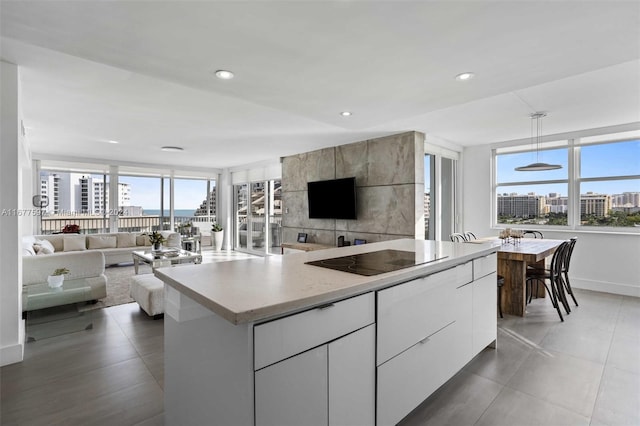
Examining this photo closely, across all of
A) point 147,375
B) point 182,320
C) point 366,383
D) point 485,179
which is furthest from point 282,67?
point 485,179

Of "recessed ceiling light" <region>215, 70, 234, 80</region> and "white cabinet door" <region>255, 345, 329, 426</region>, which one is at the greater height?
"recessed ceiling light" <region>215, 70, 234, 80</region>

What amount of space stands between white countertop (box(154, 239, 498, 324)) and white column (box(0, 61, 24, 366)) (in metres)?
1.84

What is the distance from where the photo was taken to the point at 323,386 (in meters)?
1.26

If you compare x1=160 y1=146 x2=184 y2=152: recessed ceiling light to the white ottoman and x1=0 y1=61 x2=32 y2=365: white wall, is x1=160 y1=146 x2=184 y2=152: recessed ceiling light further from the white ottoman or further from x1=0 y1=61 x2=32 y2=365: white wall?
x1=0 y1=61 x2=32 y2=365: white wall

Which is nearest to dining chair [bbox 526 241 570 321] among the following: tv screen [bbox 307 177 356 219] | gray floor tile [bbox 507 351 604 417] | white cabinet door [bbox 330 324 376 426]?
gray floor tile [bbox 507 351 604 417]

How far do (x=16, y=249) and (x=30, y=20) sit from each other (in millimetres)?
1773

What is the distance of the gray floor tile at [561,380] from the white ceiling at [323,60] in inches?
90.8

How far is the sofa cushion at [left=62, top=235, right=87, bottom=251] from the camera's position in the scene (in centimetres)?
619

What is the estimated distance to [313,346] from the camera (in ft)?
4.02

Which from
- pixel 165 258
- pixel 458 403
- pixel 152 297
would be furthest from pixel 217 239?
pixel 458 403

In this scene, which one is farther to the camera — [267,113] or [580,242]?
[580,242]

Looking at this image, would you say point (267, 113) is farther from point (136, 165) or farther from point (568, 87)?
point (136, 165)

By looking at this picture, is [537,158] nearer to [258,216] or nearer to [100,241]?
[258,216]

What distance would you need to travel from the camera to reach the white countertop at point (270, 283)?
3.63 ft
